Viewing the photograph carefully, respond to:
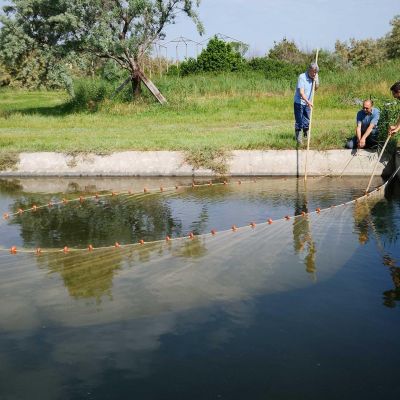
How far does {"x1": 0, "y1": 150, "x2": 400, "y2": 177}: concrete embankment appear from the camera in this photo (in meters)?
11.6

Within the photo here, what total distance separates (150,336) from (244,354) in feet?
2.89

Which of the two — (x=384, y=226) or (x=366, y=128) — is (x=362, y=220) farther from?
(x=366, y=128)

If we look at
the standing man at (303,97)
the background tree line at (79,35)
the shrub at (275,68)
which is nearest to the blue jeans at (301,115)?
the standing man at (303,97)

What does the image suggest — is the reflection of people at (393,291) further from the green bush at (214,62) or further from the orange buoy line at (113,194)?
the green bush at (214,62)

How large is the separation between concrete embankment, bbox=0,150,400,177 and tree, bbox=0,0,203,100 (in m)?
7.62

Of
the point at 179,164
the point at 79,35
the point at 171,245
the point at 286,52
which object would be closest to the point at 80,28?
the point at 79,35

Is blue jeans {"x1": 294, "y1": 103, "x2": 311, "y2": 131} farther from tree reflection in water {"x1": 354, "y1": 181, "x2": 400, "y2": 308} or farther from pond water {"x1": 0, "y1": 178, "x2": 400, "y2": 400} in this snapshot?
pond water {"x1": 0, "y1": 178, "x2": 400, "y2": 400}

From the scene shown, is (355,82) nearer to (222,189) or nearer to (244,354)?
(222,189)

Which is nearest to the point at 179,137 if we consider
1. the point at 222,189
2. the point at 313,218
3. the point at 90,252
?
the point at 222,189

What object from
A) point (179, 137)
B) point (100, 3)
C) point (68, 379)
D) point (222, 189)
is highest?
point (100, 3)

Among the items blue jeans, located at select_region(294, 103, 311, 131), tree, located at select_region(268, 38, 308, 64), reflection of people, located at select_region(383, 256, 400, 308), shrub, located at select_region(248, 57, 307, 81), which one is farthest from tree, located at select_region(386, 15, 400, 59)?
reflection of people, located at select_region(383, 256, 400, 308)

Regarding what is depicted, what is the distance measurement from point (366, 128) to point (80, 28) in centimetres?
1228

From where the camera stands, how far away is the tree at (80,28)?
19125mm

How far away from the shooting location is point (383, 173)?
11336 millimetres
